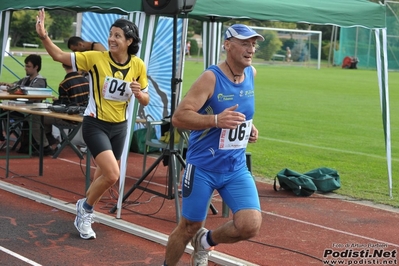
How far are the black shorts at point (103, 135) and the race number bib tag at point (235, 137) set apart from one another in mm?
2019

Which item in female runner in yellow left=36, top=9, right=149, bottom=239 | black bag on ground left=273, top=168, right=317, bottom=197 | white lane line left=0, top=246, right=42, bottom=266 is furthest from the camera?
black bag on ground left=273, top=168, right=317, bottom=197

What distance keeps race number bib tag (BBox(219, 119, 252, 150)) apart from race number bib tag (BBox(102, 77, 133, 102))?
2072mm

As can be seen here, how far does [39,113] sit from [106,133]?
2931 millimetres

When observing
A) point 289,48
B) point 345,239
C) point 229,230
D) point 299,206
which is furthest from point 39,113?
point 289,48

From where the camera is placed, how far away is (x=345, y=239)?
794 centimetres

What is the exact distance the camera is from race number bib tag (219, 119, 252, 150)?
18.8 ft

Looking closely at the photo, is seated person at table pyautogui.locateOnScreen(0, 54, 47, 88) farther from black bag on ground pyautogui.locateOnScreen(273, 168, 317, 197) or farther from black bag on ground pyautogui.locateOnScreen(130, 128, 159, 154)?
black bag on ground pyautogui.locateOnScreen(273, 168, 317, 197)

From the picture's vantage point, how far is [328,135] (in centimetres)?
1742

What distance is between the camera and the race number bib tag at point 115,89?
24.7 ft

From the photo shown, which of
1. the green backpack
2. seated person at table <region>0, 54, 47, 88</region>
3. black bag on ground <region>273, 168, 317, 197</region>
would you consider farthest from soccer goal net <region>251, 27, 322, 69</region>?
black bag on ground <region>273, 168, 317, 197</region>

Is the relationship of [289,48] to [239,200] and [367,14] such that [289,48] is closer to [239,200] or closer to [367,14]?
[367,14]

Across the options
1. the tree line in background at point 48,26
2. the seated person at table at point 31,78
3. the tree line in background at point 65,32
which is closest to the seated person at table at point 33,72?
the seated person at table at point 31,78

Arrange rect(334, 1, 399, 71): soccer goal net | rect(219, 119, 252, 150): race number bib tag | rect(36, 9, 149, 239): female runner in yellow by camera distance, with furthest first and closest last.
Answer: rect(334, 1, 399, 71): soccer goal net → rect(36, 9, 149, 239): female runner in yellow → rect(219, 119, 252, 150): race number bib tag

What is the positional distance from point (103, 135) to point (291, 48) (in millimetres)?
51530
